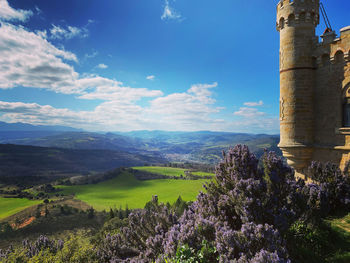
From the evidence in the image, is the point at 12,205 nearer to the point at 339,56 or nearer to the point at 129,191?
the point at 129,191

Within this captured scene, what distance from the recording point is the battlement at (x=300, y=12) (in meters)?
13.4

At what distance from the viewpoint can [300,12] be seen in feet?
44.1

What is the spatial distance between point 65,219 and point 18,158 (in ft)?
556

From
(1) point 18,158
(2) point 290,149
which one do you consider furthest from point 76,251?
(1) point 18,158

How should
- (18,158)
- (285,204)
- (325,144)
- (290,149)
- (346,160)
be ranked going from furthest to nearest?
(18,158) < (290,149) < (325,144) < (346,160) < (285,204)

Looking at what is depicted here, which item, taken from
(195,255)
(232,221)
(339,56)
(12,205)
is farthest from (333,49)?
(12,205)

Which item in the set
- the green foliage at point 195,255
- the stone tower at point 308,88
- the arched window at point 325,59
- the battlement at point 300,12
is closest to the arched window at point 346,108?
the stone tower at point 308,88

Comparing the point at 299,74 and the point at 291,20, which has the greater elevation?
the point at 291,20

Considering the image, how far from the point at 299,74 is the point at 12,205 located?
106741 millimetres

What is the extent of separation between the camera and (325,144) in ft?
43.5

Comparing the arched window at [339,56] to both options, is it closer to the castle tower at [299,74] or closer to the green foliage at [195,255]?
the castle tower at [299,74]

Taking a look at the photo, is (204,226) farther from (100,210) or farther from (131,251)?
(100,210)

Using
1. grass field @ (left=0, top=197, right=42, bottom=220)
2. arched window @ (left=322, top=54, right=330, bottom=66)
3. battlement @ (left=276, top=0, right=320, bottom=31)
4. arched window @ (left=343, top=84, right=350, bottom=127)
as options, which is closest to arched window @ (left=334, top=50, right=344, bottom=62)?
arched window @ (left=322, top=54, right=330, bottom=66)

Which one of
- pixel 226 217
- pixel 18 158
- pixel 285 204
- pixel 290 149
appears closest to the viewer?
pixel 226 217
